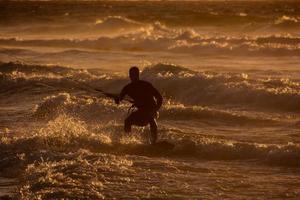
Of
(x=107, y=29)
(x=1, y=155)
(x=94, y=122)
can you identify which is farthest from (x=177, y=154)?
(x=107, y=29)

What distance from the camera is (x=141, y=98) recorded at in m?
12.2

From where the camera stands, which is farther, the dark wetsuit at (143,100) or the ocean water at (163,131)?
the dark wetsuit at (143,100)

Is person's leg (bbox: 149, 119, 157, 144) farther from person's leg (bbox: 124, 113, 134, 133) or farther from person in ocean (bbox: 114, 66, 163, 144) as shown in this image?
person's leg (bbox: 124, 113, 134, 133)

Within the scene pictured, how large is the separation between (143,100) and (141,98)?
5 cm

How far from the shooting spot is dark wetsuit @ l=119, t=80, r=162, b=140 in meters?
12.1

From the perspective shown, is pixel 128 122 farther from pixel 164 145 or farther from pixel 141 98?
pixel 164 145

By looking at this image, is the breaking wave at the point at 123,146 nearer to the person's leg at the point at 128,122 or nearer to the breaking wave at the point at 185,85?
the person's leg at the point at 128,122

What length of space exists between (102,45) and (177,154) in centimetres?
3265

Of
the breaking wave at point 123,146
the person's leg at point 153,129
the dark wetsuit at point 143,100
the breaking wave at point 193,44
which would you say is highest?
the breaking wave at point 193,44

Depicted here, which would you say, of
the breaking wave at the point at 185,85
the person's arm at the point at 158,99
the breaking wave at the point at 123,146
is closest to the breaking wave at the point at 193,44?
the breaking wave at the point at 185,85

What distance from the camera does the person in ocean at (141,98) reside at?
39.6 feet

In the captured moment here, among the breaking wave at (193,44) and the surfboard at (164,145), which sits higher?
the breaking wave at (193,44)

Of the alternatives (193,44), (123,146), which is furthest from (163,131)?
(193,44)

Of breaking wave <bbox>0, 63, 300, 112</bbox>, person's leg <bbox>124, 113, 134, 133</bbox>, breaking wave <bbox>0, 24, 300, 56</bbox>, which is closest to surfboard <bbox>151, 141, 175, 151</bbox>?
person's leg <bbox>124, 113, 134, 133</bbox>
